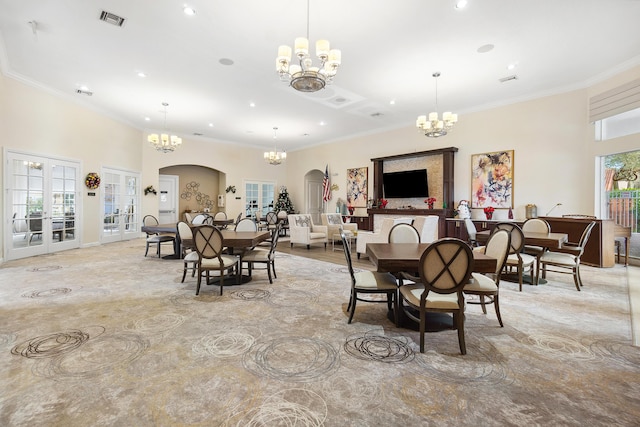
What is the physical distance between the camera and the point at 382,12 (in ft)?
12.9

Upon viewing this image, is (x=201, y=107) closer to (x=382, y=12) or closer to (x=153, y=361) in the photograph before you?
(x=382, y=12)

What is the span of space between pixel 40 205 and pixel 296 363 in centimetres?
777

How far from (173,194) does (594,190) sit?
43.0 ft

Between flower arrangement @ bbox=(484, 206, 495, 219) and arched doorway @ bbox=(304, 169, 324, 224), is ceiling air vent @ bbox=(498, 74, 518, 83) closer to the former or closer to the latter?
flower arrangement @ bbox=(484, 206, 495, 219)

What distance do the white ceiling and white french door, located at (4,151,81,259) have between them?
1.77 metres

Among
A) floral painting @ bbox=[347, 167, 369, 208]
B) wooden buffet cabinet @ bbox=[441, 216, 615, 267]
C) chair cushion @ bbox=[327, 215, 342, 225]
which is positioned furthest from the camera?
floral painting @ bbox=[347, 167, 369, 208]

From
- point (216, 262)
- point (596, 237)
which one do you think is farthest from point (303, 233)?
point (596, 237)

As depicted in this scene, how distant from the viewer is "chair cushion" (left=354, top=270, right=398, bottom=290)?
2.88 metres

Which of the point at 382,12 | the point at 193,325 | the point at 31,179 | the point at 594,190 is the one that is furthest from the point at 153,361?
the point at 594,190

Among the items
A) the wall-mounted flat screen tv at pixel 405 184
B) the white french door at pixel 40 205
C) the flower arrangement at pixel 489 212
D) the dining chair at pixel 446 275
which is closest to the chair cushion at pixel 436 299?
the dining chair at pixel 446 275

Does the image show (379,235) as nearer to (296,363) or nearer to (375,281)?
(375,281)

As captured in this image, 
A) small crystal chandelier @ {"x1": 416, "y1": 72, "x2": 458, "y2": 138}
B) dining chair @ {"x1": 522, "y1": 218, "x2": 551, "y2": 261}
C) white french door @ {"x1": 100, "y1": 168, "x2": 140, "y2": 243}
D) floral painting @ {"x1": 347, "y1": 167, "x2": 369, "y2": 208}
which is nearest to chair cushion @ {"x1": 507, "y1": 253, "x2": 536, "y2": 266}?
Result: dining chair @ {"x1": 522, "y1": 218, "x2": 551, "y2": 261}

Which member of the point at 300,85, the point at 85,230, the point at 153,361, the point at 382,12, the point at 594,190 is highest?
the point at 382,12

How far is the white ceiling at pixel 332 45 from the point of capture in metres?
3.92
